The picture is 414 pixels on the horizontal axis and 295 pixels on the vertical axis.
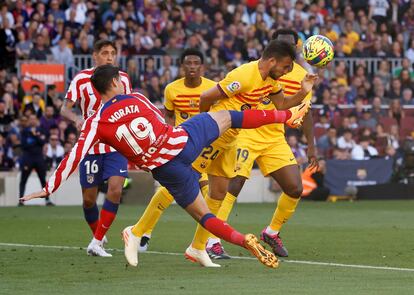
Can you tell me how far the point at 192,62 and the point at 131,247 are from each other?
282 cm

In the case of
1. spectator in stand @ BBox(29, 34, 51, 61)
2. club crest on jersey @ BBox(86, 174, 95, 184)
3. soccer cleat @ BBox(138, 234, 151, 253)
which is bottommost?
soccer cleat @ BBox(138, 234, 151, 253)

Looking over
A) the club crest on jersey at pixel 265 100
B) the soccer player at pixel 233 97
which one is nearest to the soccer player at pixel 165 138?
the soccer player at pixel 233 97

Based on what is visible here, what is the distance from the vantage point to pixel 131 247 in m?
11.5

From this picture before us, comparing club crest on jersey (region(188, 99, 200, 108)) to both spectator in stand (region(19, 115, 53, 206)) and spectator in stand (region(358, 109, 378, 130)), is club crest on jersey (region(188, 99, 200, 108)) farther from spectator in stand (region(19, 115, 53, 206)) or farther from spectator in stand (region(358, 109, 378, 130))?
spectator in stand (region(358, 109, 378, 130))

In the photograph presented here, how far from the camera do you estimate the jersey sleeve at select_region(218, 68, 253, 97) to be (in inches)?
468

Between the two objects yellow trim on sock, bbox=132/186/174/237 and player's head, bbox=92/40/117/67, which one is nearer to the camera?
yellow trim on sock, bbox=132/186/174/237

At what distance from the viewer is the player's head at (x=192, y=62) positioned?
1344 cm

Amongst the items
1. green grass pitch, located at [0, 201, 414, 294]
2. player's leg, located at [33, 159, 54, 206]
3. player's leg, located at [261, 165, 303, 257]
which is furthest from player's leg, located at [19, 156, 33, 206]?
player's leg, located at [261, 165, 303, 257]

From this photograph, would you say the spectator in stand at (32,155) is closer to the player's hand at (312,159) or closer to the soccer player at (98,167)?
the soccer player at (98,167)

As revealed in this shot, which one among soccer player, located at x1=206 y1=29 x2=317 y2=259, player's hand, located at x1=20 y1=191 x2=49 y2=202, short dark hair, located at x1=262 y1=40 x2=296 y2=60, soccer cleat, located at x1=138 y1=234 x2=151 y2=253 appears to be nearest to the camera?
player's hand, located at x1=20 y1=191 x2=49 y2=202

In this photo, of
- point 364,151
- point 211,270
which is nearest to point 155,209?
point 211,270

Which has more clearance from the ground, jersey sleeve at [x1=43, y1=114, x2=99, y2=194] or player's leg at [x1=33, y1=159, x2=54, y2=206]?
jersey sleeve at [x1=43, y1=114, x2=99, y2=194]

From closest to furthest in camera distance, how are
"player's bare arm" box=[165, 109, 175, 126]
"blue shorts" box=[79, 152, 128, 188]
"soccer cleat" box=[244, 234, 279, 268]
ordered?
"soccer cleat" box=[244, 234, 279, 268] < "blue shorts" box=[79, 152, 128, 188] < "player's bare arm" box=[165, 109, 175, 126]

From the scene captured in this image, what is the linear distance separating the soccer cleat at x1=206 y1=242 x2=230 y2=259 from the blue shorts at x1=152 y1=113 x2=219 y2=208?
6.13ft
